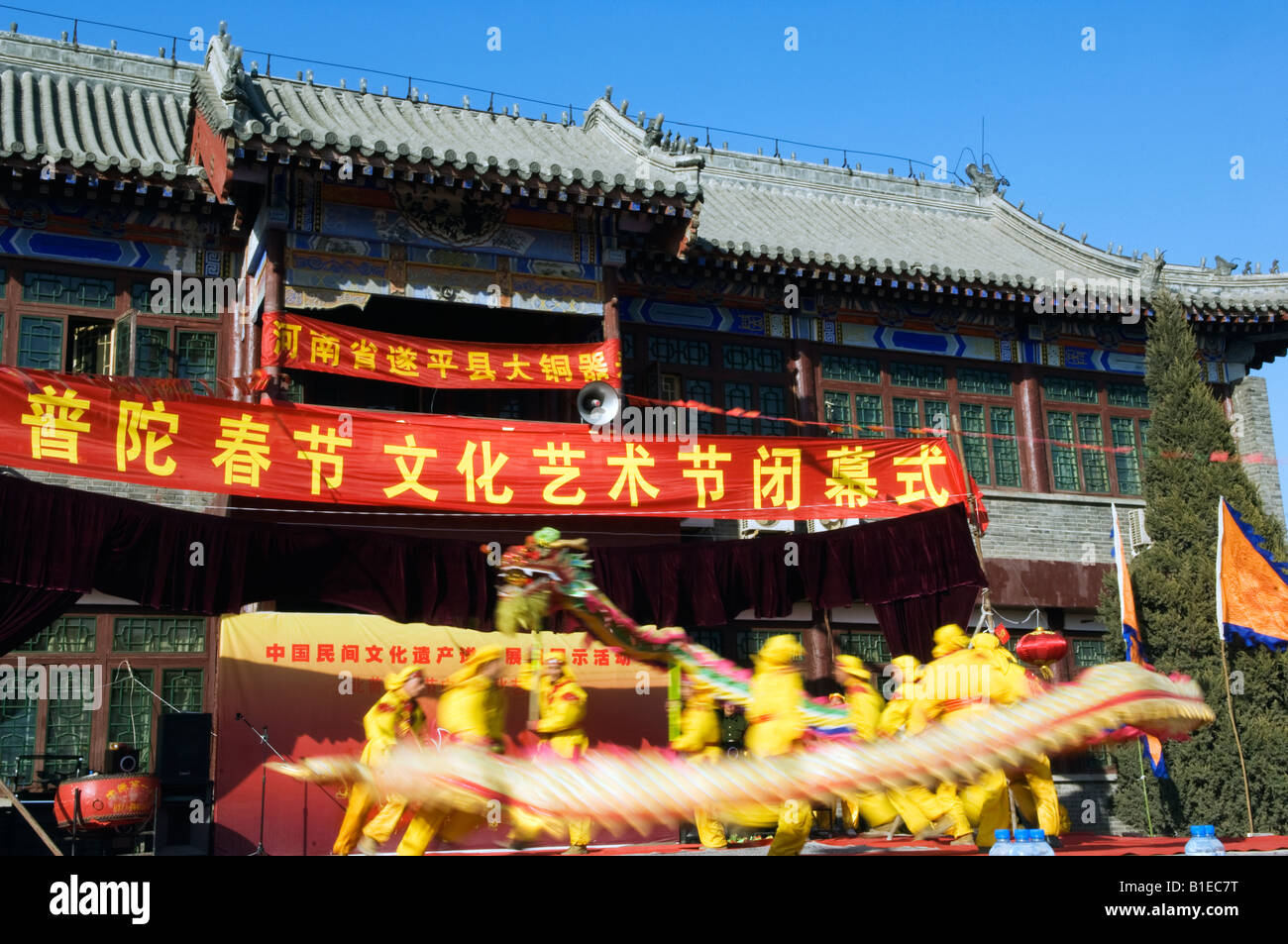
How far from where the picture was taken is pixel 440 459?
37.9ft

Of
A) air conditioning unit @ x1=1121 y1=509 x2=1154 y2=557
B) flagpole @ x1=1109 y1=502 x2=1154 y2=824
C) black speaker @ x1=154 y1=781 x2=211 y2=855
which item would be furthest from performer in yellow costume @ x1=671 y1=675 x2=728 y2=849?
air conditioning unit @ x1=1121 y1=509 x2=1154 y2=557

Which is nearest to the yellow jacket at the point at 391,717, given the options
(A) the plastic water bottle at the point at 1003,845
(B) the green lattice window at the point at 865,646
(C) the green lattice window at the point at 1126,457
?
(A) the plastic water bottle at the point at 1003,845

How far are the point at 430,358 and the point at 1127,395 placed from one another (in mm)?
9559

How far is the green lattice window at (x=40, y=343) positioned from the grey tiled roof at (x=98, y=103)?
1.66 m

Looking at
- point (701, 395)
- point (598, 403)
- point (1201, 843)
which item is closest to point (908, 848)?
point (1201, 843)

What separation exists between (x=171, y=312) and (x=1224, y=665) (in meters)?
11.1

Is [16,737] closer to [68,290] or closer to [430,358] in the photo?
[68,290]

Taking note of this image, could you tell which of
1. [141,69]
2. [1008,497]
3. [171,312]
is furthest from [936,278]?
[141,69]

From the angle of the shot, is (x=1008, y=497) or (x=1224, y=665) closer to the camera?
(x=1224, y=665)

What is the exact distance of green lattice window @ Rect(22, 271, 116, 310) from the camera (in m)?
12.4

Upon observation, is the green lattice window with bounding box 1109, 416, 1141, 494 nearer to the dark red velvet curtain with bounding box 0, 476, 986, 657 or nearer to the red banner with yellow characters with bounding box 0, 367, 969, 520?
the dark red velvet curtain with bounding box 0, 476, 986, 657
